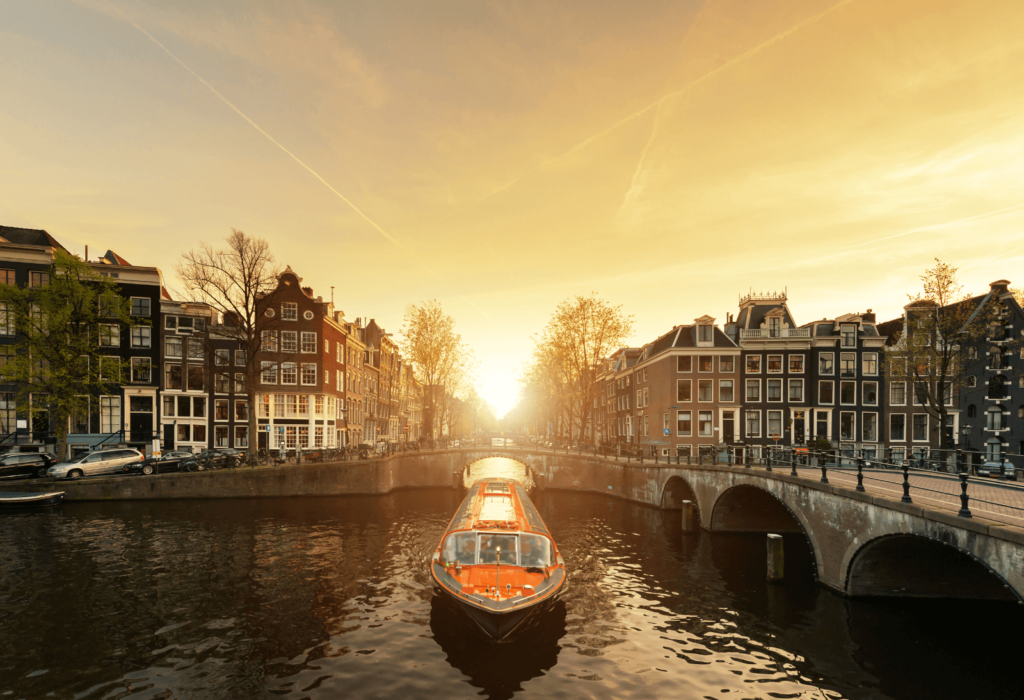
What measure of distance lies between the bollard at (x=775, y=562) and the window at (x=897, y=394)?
42525 mm

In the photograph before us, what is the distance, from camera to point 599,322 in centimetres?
6247

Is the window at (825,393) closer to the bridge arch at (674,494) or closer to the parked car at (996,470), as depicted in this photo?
the parked car at (996,470)

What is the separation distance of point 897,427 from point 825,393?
27.0 feet

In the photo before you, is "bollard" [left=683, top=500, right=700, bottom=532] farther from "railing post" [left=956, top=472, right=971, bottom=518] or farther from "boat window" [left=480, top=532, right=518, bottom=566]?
"railing post" [left=956, top=472, right=971, bottom=518]

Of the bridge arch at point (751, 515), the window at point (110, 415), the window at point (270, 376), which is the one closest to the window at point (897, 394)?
the bridge arch at point (751, 515)

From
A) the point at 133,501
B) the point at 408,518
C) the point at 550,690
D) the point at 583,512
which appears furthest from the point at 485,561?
the point at 133,501

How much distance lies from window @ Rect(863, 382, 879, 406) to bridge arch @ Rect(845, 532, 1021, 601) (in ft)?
133

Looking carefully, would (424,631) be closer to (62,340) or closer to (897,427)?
(62,340)

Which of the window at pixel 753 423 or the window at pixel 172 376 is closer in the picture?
the window at pixel 753 423

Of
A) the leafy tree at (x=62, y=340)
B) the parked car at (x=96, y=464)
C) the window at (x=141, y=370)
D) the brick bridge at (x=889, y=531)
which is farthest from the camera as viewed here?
the window at (x=141, y=370)

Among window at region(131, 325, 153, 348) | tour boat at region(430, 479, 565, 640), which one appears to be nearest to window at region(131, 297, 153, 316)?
window at region(131, 325, 153, 348)

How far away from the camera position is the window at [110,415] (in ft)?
190

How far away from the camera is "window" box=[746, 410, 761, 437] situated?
5803cm

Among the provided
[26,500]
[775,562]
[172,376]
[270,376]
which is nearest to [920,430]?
[775,562]
